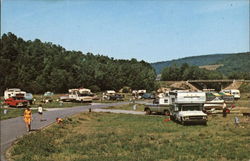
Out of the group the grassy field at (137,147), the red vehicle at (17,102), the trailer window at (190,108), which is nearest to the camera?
the grassy field at (137,147)

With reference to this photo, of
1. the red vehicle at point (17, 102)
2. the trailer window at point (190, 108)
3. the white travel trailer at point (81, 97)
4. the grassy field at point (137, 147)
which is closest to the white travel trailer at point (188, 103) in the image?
the trailer window at point (190, 108)

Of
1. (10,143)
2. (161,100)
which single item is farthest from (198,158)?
(161,100)

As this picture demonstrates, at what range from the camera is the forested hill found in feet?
370

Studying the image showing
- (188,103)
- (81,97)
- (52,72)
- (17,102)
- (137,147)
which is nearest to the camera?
(137,147)

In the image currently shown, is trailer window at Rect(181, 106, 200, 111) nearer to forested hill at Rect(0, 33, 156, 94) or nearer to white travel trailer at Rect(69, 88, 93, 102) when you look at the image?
white travel trailer at Rect(69, 88, 93, 102)

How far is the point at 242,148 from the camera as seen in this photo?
17016mm

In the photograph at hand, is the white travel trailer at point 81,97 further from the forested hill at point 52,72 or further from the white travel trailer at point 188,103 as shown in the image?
the forested hill at point 52,72

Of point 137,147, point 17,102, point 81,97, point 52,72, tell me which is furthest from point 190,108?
point 52,72

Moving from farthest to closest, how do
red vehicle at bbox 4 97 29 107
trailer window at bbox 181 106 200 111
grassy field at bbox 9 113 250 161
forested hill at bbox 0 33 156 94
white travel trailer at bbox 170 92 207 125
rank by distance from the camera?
forested hill at bbox 0 33 156 94 < red vehicle at bbox 4 97 29 107 < trailer window at bbox 181 106 200 111 < white travel trailer at bbox 170 92 207 125 < grassy field at bbox 9 113 250 161

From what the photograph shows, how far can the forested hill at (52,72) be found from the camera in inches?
4439

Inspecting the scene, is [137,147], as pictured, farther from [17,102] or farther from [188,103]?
[17,102]

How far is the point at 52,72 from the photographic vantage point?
119 m

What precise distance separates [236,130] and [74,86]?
342 ft

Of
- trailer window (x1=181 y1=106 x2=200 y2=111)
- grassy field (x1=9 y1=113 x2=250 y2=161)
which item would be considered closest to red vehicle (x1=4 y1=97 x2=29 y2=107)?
trailer window (x1=181 y1=106 x2=200 y2=111)
